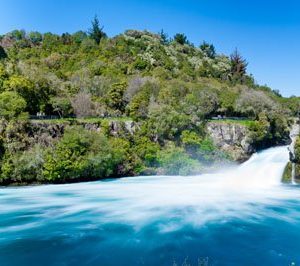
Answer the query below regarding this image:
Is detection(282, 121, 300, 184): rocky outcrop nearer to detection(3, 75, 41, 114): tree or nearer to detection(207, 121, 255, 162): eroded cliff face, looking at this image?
detection(207, 121, 255, 162): eroded cliff face

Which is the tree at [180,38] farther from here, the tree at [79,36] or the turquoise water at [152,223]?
the turquoise water at [152,223]

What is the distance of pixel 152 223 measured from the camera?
73.6 ft

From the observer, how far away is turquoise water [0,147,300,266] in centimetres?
1734

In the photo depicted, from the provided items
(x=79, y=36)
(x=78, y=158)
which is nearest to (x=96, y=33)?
(x=79, y=36)

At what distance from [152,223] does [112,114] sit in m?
29.0

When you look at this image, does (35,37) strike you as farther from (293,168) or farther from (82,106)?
(293,168)

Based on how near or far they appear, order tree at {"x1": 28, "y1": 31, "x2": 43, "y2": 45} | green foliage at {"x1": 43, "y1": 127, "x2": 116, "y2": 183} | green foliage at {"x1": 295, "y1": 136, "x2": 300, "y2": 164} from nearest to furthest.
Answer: green foliage at {"x1": 43, "y1": 127, "x2": 116, "y2": 183} → green foliage at {"x1": 295, "y1": 136, "x2": 300, "y2": 164} → tree at {"x1": 28, "y1": 31, "x2": 43, "y2": 45}

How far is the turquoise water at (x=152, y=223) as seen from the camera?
17344mm

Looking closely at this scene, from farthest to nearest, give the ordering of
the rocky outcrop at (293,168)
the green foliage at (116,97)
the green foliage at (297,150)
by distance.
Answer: the green foliage at (116,97) < the rocky outcrop at (293,168) < the green foliage at (297,150)

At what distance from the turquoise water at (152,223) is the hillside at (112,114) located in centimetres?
291

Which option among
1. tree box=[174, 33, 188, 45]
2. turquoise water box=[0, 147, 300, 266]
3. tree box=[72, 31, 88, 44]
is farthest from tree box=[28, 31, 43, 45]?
turquoise water box=[0, 147, 300, 266]

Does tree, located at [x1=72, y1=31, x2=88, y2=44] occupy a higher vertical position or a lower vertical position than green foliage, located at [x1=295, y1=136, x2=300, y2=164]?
higher

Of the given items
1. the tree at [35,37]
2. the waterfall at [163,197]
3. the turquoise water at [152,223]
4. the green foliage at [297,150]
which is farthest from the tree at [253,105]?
the tree at [35,37]

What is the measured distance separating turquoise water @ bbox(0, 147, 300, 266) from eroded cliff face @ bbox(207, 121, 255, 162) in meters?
8.31
